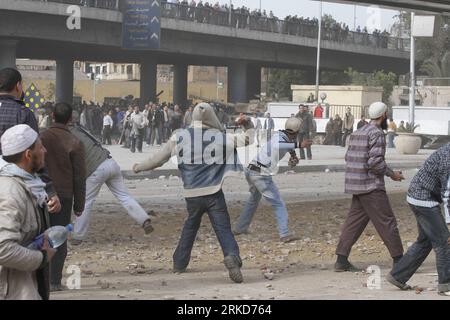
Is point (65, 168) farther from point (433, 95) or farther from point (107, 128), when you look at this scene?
point (433, 95)

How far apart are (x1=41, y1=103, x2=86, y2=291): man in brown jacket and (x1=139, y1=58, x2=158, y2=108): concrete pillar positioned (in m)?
56.9

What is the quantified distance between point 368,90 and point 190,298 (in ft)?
182

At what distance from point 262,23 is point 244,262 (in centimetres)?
5228

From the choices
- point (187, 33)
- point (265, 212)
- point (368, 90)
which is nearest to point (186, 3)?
point (187, 33)

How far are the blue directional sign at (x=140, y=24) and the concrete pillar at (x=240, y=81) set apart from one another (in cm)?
2069

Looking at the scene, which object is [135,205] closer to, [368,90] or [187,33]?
[187,33]

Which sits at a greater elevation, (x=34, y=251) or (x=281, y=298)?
(x=34, y=251)

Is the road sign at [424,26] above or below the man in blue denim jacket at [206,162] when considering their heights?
above

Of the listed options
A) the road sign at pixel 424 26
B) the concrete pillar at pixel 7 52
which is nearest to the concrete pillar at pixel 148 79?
the concrete pillar at pixel 7 52

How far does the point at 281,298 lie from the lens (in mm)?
8852

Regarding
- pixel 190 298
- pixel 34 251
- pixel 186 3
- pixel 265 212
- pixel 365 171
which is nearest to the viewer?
pixel 34 251

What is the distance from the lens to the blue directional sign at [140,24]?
49500 mm

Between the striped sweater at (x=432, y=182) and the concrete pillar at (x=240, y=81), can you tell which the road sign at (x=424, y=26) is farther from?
the concrete pillar at (x=240, y=81)

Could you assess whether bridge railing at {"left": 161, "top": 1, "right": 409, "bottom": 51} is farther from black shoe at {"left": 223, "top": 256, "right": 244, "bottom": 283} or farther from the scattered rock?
black shoe at {"left": 223, "top": 256, "right": 244, "bottom": 283}
